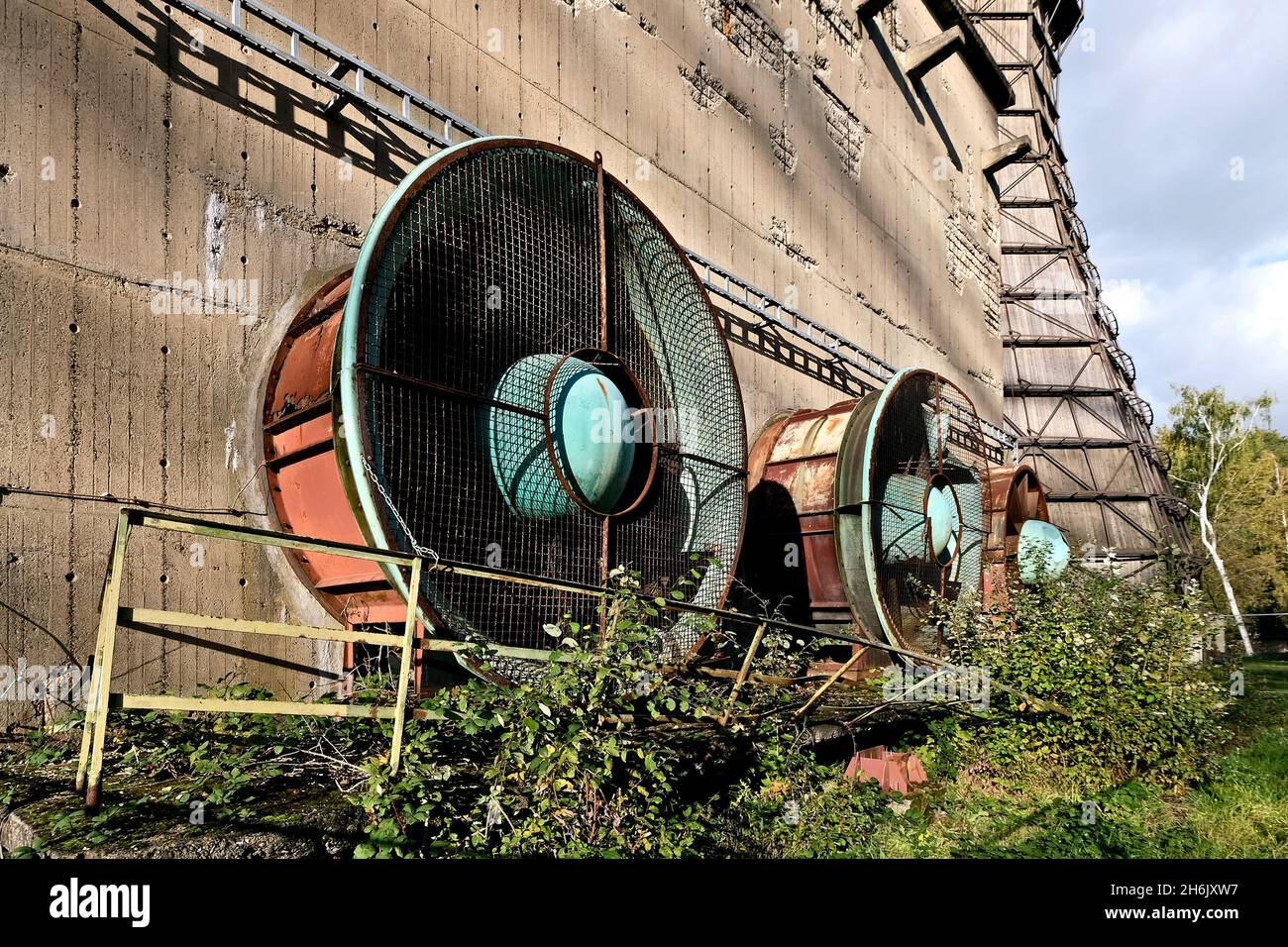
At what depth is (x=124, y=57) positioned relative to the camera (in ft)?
13.7

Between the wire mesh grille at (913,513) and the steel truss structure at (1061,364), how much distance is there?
1202cm

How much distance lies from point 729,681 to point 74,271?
391 centimetres

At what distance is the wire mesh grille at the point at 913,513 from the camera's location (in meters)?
7.01

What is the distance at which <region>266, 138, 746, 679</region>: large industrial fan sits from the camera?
3764mm

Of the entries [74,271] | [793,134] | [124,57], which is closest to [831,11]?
[793,134]

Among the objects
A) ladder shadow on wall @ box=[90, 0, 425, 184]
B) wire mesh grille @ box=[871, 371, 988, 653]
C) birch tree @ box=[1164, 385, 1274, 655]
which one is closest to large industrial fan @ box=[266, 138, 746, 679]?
ladder shadow on wall @ box=[90, 0, 425, 184]

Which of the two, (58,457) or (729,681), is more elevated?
(58,457)

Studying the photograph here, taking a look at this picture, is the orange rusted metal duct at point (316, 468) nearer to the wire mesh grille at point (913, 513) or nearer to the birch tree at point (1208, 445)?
the wire mesh grille at point (913, 513)

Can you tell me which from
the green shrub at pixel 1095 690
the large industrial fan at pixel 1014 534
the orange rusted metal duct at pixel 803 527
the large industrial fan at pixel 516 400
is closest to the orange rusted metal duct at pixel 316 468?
the large industrial fan at pixel 516 400

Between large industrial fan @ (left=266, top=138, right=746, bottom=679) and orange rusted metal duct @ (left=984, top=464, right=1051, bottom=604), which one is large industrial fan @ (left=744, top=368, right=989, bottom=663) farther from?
large industrial fan @ (left=266, top=138, right=746, bottom=679)

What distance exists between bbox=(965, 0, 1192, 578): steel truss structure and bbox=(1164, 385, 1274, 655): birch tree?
232 inches

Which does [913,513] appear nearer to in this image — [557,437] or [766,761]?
[766,761]

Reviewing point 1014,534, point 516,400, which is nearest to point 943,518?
point 1014,534
